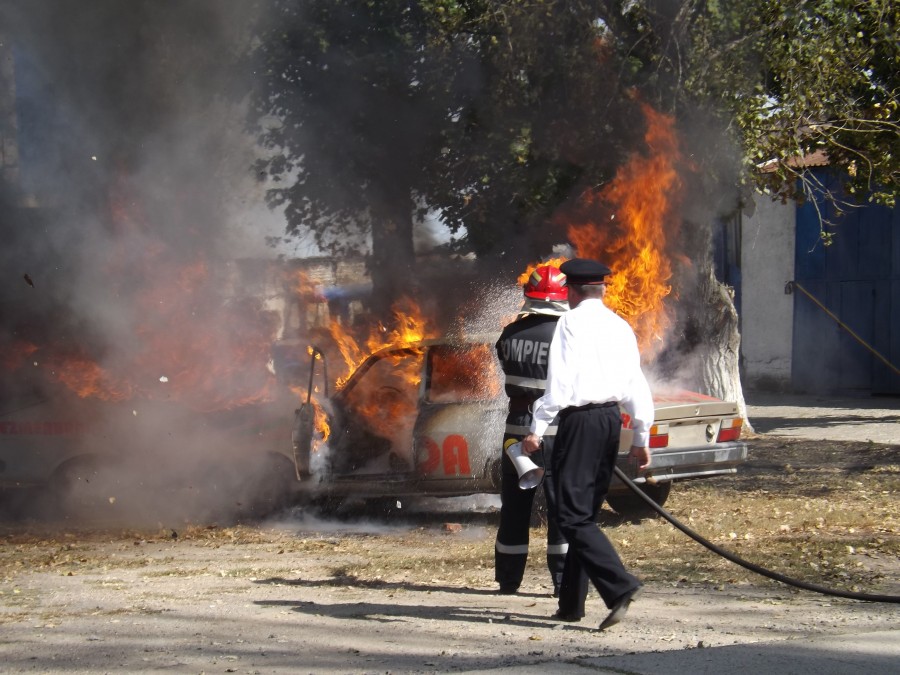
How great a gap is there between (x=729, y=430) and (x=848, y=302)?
12.9 metres

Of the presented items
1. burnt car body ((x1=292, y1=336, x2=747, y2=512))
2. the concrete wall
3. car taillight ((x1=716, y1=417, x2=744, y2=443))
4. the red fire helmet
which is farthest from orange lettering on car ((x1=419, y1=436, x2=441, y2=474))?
the concrete wall

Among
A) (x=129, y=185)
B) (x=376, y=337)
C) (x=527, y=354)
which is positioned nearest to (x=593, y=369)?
(x=527, y=354)

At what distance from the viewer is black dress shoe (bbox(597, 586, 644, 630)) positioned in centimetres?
470

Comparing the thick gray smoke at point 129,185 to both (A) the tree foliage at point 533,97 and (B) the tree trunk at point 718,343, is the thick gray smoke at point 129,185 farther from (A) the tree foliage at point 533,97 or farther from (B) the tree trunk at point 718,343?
(B) the tree trunk at point 718,343

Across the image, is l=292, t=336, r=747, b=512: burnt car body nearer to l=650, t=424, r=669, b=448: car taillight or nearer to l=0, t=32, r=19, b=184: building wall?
l=650, t=424, r=669, b=448: car taillight

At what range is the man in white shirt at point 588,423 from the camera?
4781mm

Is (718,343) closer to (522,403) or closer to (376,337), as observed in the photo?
(376,337)

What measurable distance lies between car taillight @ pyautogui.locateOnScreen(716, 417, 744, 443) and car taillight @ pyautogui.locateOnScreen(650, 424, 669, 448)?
593 mm

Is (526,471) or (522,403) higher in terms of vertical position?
(522,403)

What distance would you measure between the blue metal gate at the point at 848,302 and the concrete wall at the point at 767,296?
0.21 m

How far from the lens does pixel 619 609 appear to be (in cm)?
472

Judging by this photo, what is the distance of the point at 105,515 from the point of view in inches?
352

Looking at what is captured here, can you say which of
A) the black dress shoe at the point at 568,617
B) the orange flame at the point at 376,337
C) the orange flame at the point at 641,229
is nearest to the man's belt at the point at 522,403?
the black dress shoe at the point at 568,617

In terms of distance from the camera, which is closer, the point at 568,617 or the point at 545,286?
the point at 568,617
